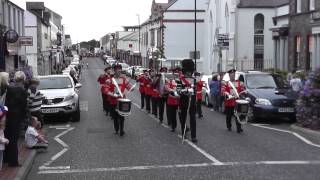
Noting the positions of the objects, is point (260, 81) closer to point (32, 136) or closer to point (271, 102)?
point (271, 102)

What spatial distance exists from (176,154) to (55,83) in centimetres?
916

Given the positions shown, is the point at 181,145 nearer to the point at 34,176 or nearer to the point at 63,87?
the point at 34,176

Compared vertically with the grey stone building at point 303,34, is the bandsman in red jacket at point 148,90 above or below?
below

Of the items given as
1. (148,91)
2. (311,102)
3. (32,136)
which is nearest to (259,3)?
(148,91)

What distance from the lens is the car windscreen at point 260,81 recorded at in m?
19.9

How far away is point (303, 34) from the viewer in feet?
108

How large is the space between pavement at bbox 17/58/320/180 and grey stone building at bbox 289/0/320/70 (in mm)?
14558

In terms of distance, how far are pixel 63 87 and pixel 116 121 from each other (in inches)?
201

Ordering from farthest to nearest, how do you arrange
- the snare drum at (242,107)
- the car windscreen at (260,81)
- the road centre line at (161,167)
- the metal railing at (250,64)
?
1. the metal railing at (250,64)
2. the car windscreen at (260,81)
3. the snare drum at (242,107)
4. the road centre line at (161,167)

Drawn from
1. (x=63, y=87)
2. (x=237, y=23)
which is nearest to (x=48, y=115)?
(x=63, y=87)

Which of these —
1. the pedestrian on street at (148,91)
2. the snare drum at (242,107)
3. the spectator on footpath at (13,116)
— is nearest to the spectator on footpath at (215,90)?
the pedestrian on street at (148,91)

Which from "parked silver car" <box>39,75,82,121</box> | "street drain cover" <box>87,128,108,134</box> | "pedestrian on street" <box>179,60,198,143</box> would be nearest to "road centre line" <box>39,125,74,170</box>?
"street drain cover" <box>87,128,108,134</box>

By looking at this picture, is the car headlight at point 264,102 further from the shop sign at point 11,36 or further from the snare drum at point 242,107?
the shop sign at point 11,36

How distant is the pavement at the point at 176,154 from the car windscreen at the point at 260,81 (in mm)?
2711
